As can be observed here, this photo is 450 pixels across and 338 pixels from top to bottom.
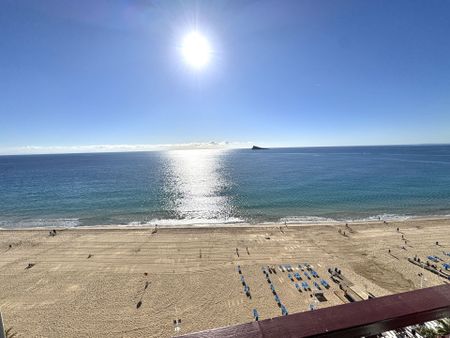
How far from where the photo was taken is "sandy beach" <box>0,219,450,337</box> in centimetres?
1691

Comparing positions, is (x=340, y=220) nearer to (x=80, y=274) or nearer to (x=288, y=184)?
(x=288, y=184)

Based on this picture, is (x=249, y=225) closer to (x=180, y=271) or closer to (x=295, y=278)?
(x=295, y=278)

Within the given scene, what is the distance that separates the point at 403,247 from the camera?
85.5 ft

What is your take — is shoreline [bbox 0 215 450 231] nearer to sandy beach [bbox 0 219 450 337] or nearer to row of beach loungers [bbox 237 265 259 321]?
sandy beach [bbox 0 219 450 337]

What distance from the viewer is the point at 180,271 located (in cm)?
2217

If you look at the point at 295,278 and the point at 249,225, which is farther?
the point at 249,225

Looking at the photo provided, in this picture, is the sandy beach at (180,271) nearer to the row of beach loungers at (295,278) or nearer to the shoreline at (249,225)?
the row of beach loungers at (295,278)

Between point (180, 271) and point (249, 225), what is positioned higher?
point (180, 271)

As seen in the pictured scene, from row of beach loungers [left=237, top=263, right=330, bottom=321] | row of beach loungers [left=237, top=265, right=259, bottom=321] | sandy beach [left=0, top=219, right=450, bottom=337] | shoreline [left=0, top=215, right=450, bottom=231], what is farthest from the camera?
shoreline [left=0, top=215, right=450, bottom=231]

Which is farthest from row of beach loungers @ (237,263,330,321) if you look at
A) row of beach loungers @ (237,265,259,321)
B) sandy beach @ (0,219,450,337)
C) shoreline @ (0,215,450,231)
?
shoreline @ (0,215,450,231)

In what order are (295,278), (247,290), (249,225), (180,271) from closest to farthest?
(247,290) → (295,278) → (180,271) → (249,225)

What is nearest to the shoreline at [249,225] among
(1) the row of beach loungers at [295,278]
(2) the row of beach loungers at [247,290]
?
(1) the row of beach loungers at [295,278]

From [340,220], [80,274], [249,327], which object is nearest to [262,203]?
[340,220]

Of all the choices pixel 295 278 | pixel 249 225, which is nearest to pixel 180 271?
pixel 295 278
